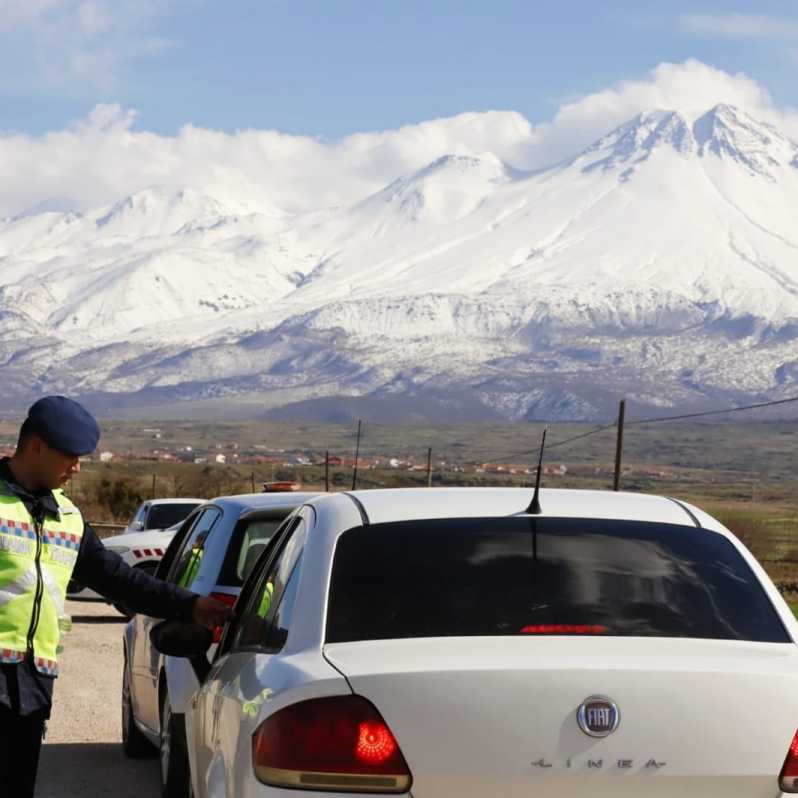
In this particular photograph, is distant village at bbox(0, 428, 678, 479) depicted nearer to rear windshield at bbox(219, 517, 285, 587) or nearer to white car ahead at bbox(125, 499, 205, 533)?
white car ahead at bbox(125, 499, 205, 533)

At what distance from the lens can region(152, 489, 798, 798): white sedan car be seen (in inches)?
169

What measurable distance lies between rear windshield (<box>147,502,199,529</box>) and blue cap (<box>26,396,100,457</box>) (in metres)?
18.3

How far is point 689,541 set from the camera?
523 cm

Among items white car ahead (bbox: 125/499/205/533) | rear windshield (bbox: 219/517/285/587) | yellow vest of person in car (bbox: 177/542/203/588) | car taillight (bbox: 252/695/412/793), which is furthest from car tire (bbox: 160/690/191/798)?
white car ahead (bbox: 125/499/205/533)

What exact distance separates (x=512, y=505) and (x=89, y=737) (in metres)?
6.16

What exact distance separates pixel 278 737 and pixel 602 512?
4.32 ft

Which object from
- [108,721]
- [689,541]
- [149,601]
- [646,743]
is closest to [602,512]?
[689,541]

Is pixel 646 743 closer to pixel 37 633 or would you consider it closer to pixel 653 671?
pixel 653 671

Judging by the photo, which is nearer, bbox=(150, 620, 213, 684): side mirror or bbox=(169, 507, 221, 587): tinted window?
bbox=(150, 620, 213, 684): side mirror

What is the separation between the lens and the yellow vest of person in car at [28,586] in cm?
530

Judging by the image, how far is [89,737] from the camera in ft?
35.8

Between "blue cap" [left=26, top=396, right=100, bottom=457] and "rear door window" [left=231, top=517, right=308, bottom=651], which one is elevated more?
"blue cap" [left=26, top=396, right=100, bottom=457]

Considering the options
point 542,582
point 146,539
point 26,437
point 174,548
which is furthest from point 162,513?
point 542,582

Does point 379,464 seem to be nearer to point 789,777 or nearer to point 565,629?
point 565,629
